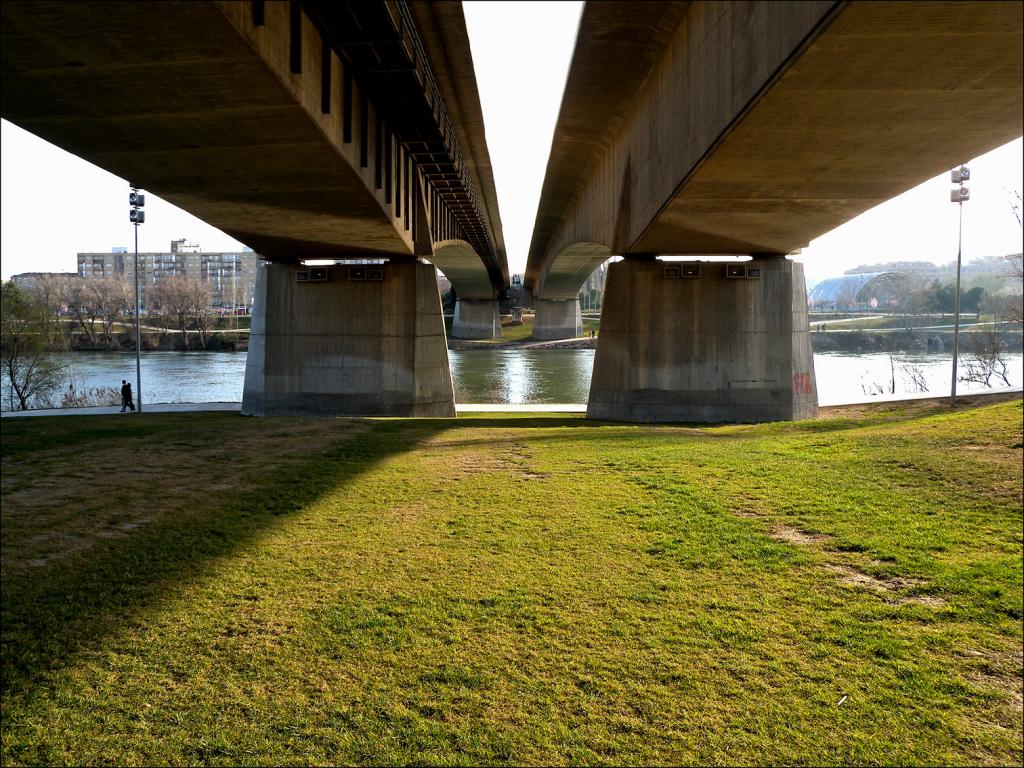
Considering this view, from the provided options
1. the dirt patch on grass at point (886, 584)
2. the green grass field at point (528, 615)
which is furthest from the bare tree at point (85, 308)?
the dirt patch on grass at point (886, 584)

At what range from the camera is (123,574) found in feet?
22.9

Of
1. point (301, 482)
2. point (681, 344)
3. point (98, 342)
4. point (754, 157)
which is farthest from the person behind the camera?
point (98, 342)

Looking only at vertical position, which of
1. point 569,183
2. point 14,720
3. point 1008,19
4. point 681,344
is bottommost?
point 14,720

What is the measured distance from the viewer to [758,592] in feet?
21.1

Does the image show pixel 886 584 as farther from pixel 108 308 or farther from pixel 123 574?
pixel 108 308

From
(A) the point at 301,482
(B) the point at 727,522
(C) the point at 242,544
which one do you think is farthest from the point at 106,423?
(B) the point at 727,522

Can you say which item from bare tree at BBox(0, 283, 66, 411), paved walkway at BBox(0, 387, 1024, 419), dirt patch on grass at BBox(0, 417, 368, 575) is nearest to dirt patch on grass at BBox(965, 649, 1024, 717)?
dirt patch on grass at BBox(0, 417, 368, 575)

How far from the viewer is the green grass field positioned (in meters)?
4.57

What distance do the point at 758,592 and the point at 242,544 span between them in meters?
5.85

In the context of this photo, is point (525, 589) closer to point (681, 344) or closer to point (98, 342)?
point (681, 344)

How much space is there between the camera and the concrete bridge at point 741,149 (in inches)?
301

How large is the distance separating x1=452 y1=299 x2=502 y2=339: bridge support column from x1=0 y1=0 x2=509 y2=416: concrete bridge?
69767 mm

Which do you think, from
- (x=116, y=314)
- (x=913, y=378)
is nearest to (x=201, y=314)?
(x=116, y=314)

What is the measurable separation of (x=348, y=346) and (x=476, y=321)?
3046 inches
